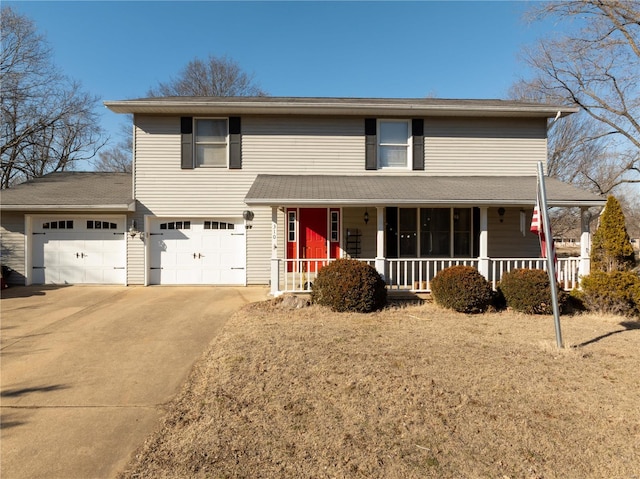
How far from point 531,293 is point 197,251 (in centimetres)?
873

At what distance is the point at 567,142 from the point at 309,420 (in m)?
24.1

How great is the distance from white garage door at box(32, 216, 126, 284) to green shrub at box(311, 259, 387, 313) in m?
6.56

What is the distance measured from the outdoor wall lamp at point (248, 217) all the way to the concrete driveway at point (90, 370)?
2.40 m

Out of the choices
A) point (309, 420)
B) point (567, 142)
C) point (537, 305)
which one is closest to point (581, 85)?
point (567, 142)

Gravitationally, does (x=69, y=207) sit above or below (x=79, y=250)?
above

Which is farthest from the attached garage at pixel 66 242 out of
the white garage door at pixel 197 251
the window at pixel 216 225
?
the window at pixel 216 225

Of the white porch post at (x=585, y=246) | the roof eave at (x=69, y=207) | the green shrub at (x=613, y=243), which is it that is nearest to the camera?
the green shrub at (x=613, y=243)

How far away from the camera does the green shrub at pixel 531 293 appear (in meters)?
7.42

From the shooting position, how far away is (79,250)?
34.5 feet

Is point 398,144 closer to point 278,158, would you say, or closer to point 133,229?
point 278,158

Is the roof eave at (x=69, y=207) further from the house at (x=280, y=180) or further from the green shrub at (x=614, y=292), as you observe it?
the green shrub at (x=614, y=292)

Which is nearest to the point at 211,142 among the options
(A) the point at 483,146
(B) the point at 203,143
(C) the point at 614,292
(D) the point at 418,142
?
(B) the point at 203,143

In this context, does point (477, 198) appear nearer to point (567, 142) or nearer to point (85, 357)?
point (85, 357)

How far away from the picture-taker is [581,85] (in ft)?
60.6
